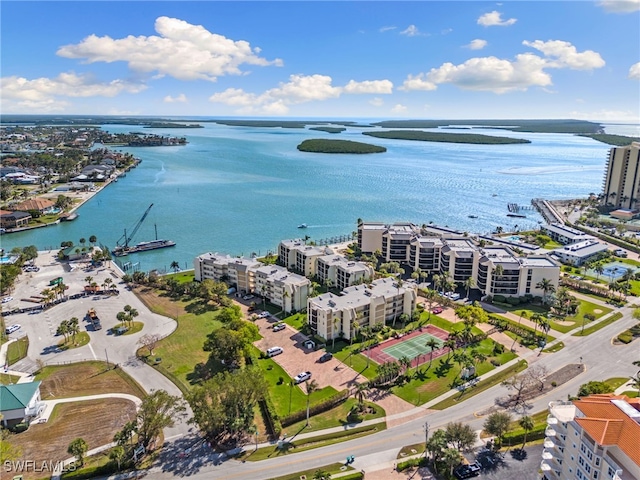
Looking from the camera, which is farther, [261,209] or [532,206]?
[532,206]

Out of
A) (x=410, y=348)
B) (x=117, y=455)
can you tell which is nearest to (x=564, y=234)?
(x=410, y=348)

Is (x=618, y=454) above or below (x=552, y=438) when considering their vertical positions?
above

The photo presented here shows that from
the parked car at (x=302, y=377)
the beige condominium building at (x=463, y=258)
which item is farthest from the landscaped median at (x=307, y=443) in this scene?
the beige condominium building at (x=463, y=258)

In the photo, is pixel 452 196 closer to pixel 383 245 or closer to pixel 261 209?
pixel 261 209

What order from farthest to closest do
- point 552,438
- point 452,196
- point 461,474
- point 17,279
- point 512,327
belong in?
point 452,196, point 17,279, point 512,327, point 461,474, point 552,438

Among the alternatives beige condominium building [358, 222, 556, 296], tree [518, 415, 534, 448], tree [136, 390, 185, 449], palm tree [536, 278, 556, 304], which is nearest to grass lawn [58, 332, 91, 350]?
tree [136, 390, 185, 449]

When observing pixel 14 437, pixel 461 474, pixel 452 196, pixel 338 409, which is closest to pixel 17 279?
pixel 14 437

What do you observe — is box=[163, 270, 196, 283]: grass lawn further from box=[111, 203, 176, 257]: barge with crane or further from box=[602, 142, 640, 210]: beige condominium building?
box=[602, 142, 640, 210]: beige condominium building
